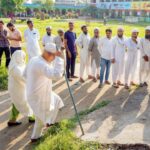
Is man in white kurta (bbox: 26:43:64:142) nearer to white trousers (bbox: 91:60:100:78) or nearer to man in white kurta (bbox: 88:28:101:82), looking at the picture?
man in white kurta (bbox: 88:28:101:82)

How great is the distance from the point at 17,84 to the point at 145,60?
12.1 ft

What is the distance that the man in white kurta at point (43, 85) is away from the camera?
555cm

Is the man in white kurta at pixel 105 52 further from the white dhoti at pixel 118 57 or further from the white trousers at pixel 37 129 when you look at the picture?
the white trousers at pixel 37 129

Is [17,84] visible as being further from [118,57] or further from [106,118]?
[118,57]

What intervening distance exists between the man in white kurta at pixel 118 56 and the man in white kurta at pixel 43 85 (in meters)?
3.57

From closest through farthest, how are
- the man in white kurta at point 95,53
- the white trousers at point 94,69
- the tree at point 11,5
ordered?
the man in white kurta at point 95,53
the white trousers at point 94,69
the tree at point 11,5

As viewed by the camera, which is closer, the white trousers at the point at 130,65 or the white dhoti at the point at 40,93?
the white dhoti at the point at 40,93

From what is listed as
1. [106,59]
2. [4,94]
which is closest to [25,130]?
[4,94]

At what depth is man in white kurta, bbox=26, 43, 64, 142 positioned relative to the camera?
555 cm

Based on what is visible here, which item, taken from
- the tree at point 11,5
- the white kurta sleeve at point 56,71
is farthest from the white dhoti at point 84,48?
the tree at point 11,5

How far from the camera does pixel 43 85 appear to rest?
5883mm

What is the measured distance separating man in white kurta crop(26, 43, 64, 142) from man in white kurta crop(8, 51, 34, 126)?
0.60m

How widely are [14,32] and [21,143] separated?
4.76 metres

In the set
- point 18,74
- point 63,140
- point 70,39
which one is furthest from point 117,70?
point 63,140
